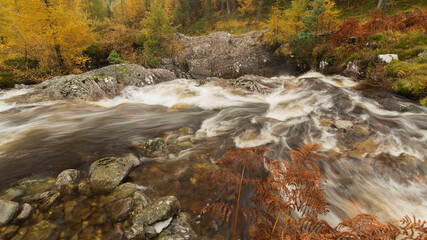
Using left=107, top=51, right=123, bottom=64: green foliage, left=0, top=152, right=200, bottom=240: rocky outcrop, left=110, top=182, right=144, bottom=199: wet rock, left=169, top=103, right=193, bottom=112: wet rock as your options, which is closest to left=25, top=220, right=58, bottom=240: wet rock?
left=0, top=152, right=200, bottom=240: rocky outcrop

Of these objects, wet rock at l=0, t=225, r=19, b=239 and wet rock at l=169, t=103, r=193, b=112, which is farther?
wet rock at l=169, t=103, r=193, b=112

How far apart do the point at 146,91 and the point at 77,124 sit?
16.0 feet

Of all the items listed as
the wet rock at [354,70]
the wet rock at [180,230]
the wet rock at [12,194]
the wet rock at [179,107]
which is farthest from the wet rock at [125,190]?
the wet rock at [354,70]

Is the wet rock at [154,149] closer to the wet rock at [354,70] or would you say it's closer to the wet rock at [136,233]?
the wet rock at [136,233]

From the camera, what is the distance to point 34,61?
11555 millimetres

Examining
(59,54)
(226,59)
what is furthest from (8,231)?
(226,59)

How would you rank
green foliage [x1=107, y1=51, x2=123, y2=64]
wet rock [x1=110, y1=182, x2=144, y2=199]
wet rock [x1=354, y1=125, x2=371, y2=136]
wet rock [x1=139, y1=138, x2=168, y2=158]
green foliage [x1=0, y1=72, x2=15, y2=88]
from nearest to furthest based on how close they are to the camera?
wet rock [x1=110, y1=182, x2=144, y2=199], wet rock [x1=139, y1=138, x2=168, y2=158], wet rock [x1=354, y1=125, x2=371, y2=136], green foliage [x1=0, y1=72, x2=15, y2=88], green foliage [x1=107, y1=51, x2=123, y2=64]

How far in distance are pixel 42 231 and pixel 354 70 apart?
1389 centimetres

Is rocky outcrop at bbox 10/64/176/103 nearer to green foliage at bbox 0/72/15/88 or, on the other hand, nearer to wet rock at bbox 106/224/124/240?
green foliage at bbox 0/72/15/88

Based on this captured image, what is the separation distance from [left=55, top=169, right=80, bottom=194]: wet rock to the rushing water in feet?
1.25

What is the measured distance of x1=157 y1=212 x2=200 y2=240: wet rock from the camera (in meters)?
2.48

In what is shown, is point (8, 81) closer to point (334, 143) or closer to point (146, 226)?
point (146, 226)

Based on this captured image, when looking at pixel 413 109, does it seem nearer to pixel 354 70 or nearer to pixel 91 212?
pixel 354 70

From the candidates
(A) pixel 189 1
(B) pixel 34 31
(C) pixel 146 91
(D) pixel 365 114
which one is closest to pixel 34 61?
(B) pixel 34 31
